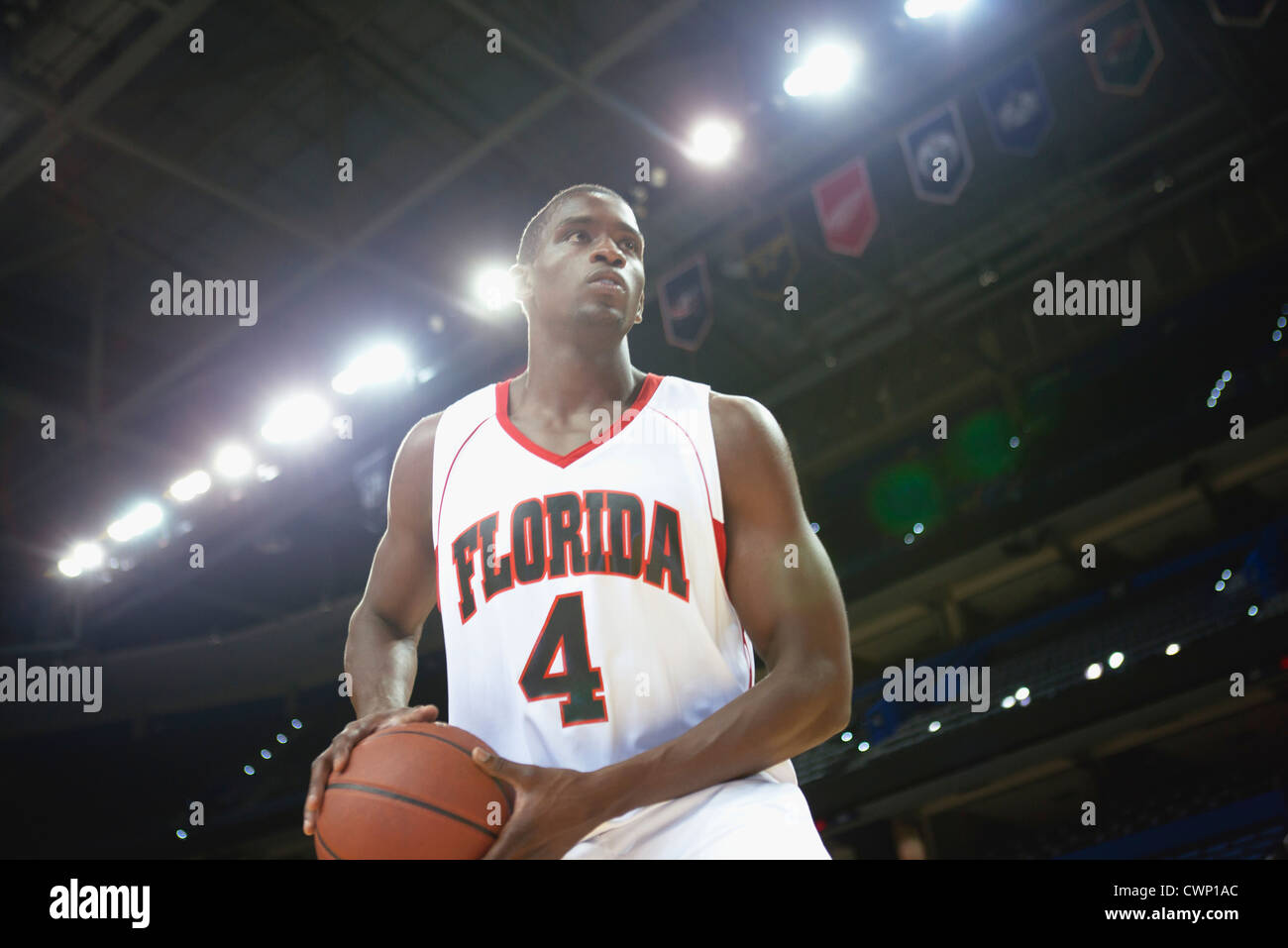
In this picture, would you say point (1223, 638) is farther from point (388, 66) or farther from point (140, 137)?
point (140, 137)

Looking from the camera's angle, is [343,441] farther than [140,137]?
Yes

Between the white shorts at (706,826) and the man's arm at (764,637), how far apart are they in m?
0.04

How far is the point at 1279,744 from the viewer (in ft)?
28.5

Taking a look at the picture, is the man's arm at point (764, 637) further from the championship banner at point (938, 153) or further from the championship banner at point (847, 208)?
the championship banner at point (847, 208)

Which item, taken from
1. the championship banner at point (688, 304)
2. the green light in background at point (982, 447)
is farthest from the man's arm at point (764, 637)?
the green light in background at point (982, 447)

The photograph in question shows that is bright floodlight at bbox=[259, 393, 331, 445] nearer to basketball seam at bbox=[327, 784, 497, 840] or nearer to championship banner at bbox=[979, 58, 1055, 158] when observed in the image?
championship banner at bbox=[979, 58, 1055, 158]

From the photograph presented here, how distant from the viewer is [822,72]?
8031 mm

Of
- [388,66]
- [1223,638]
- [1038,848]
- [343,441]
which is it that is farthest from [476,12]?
[1038,848]

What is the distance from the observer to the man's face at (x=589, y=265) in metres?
Result: 2.21

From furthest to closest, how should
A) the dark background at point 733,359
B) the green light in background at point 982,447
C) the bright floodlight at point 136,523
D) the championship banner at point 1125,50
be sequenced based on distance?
the bright floodlight at point 136,523 → the green light in background at point 982,447 → the dark background at point 733,359 → the championship banner at point 1125,50

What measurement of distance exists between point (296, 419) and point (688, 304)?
444cm

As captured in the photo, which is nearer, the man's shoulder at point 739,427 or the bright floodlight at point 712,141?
the man's shoulder at point 739,427

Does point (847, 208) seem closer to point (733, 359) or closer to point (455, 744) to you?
point (733, 359)

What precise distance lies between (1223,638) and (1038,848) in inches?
95.3
